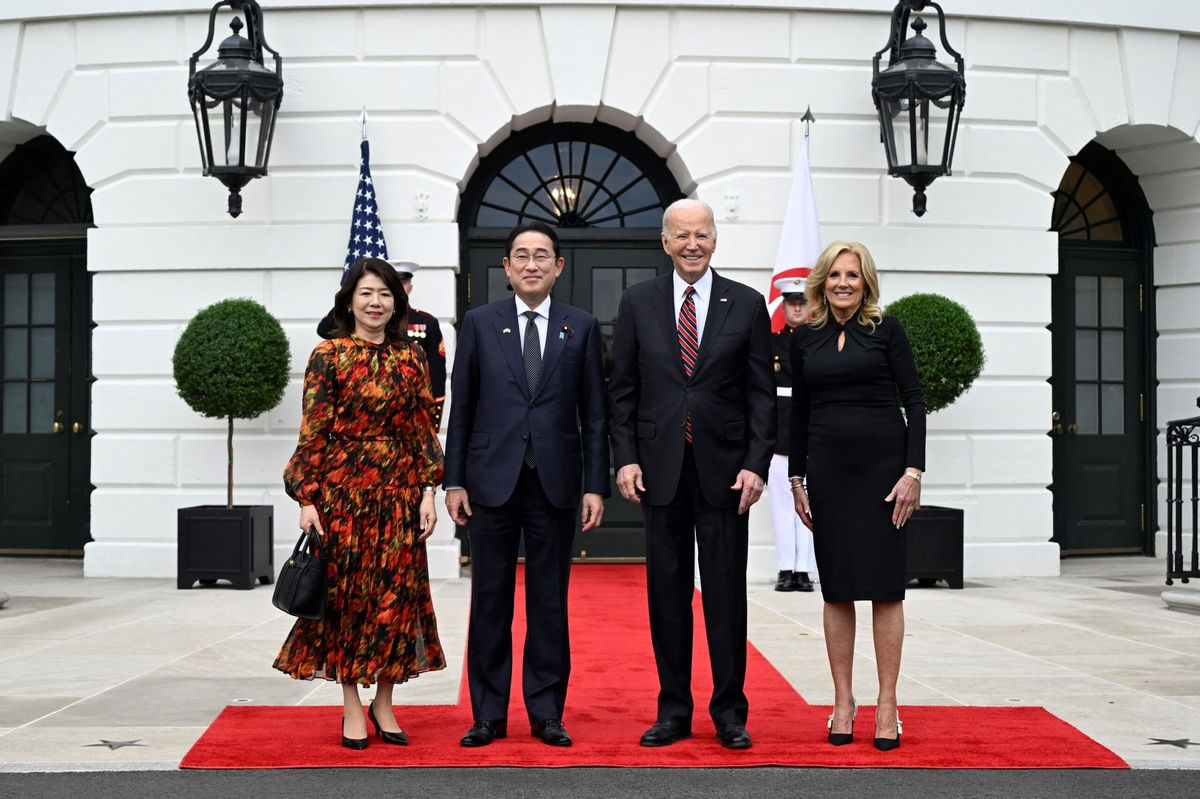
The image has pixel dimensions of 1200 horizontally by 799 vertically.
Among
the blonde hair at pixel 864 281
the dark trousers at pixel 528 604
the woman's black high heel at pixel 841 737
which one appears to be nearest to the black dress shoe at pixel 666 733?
the dark trousers at pixel 528 604

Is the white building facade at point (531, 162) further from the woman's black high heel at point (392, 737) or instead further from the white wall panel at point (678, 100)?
the woman's black high heel at point (392, 737)

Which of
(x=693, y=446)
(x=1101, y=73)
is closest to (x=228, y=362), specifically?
(x=693, y=446)

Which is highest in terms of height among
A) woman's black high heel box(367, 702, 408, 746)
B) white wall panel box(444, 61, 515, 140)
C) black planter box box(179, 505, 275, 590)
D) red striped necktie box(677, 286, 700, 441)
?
white wall panel box(444, 61, 515, 140)

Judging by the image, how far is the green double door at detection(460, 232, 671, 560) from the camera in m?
10.3

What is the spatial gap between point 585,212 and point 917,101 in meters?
2.63

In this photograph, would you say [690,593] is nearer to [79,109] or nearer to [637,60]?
[637,60]

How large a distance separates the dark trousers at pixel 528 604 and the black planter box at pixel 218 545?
4.74 m

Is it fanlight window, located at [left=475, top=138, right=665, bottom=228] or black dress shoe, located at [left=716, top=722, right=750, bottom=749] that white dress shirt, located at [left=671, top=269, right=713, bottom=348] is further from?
fanlight window, located at [left=475, top=138, right=665, bottom=228]

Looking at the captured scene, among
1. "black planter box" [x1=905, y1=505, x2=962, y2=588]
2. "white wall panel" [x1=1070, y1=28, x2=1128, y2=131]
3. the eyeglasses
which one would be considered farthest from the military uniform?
"white wall panel" [x1=1070, y1=28, x2=1128, y2=131]

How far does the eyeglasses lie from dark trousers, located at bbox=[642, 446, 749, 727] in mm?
851

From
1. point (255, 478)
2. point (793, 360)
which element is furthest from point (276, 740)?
point (255, 478)

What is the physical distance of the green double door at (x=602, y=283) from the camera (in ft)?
33.8

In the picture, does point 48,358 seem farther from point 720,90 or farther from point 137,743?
point 137,743

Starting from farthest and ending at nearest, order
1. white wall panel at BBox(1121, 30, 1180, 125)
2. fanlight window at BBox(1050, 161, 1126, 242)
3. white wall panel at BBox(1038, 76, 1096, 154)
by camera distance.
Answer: fanlight window at BBox(1050, 161, 1126, 242)
white wall panel at BBox(1121, 30, 1180, 125)
white wall panel at BBox(1038, 76, 1096, 154)
